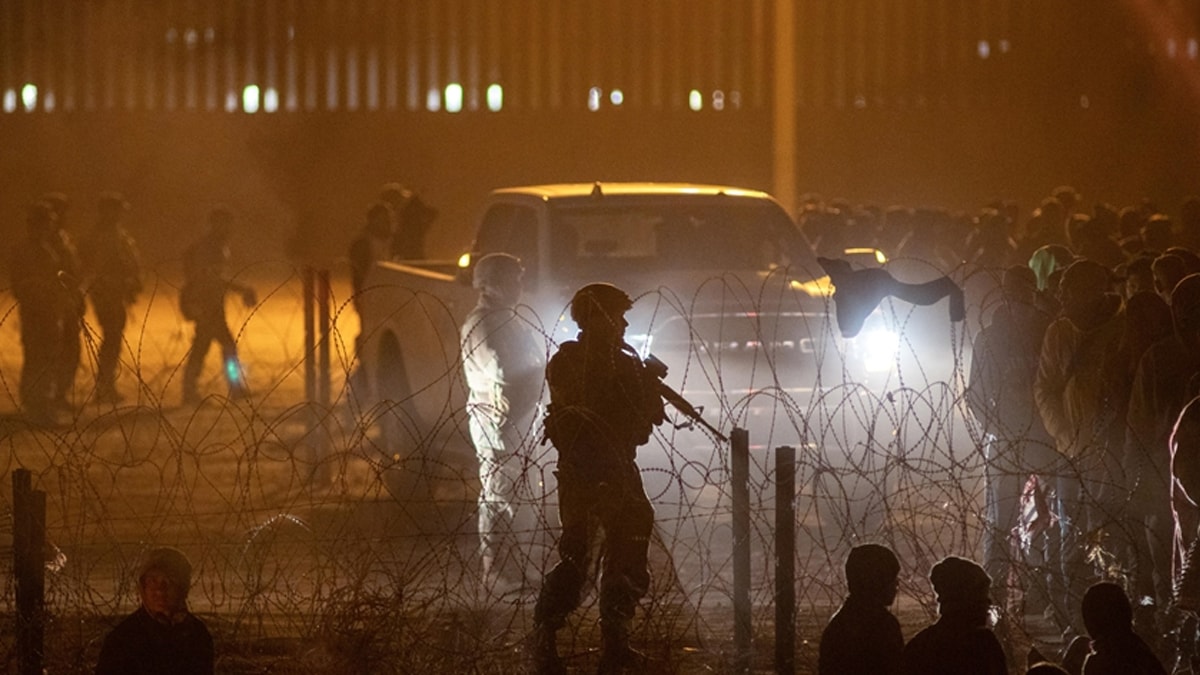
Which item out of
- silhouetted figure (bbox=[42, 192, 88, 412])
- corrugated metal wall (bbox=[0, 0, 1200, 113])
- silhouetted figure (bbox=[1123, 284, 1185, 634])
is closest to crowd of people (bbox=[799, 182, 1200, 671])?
silhouetted figure (bbox=[1123, 284, 1185, 634])

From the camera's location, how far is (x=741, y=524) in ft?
20.7

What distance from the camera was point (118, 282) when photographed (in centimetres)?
1489

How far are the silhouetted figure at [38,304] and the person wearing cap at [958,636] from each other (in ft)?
33.3

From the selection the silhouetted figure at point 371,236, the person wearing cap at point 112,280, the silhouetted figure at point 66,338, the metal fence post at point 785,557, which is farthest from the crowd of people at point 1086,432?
the person wearing cap at point 112,280

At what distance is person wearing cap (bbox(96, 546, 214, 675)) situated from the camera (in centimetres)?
529

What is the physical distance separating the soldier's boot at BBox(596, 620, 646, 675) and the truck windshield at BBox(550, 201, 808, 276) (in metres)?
4.09

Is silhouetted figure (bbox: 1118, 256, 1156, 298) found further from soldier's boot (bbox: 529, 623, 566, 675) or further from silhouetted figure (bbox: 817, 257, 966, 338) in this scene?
soldier's boot (bbox: 529, 623, 566, 675)

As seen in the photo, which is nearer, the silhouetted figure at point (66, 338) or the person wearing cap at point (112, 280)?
the silhouetted figure at point (66, 338)

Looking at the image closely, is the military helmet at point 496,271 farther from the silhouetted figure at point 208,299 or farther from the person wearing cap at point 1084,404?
the silhouetted figure at point 208,299

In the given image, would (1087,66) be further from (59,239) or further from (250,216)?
(59,239)

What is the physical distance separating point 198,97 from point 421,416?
23.9 metres

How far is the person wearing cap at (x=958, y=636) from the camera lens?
503 cm

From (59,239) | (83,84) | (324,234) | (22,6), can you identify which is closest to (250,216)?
(324,234)

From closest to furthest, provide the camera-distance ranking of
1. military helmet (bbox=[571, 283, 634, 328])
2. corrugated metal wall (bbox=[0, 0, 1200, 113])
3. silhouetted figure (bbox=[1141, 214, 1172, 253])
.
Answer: military helmet (bbox=[571, 283, 634, 328]) < silhouetted figure (bbox=[1141, 214, 1172, 253]) < corrugated metal wall (bbox=[0, 0, 1200, 113])
